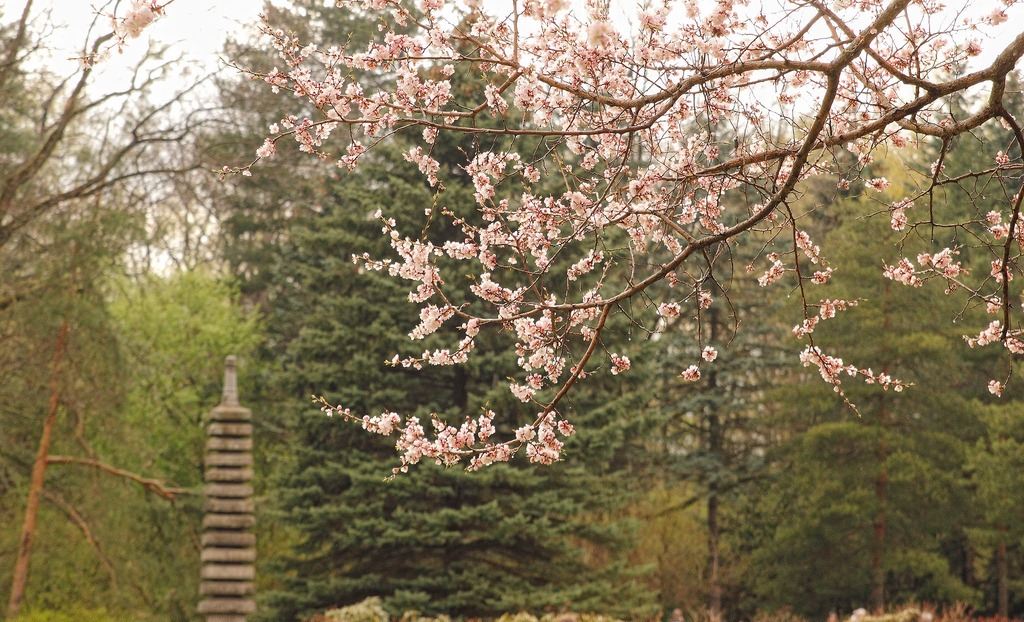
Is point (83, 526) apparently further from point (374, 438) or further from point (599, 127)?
point (599, 127)


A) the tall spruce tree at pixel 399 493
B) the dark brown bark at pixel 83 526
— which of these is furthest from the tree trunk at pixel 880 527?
the dark brown bark at pixel 83 526

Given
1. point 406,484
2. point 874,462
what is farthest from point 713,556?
point 406,484

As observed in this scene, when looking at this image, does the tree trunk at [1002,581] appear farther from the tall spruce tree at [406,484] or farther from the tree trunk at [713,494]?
the tall spruce tree at [406,484]

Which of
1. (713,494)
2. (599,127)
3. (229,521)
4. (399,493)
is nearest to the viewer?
(599,127)

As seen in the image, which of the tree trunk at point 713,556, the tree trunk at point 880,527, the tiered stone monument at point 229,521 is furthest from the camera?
the tree trunk at point 713,556

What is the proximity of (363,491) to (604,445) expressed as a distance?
3.46 m

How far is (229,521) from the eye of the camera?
12.9m

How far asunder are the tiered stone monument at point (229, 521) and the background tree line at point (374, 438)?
1.82m

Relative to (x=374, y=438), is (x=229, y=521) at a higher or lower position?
lower

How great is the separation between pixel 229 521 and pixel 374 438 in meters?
3.40

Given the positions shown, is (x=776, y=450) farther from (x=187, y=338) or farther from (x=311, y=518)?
(x=187, y=338)

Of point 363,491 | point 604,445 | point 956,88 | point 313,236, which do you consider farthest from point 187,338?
point 956,88

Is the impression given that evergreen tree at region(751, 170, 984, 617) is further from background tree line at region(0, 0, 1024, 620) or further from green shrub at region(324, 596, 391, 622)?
green shrub at region(324, 596, 391, 622)

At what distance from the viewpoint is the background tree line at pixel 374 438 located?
14391 mm
